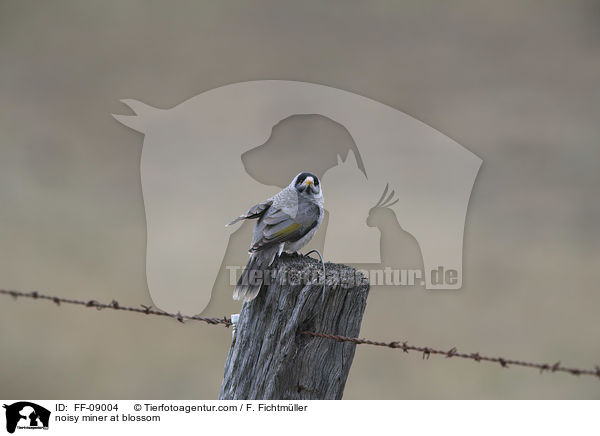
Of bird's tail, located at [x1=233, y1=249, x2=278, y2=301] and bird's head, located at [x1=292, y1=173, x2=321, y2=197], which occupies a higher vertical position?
bird's head, located at [x1=292, y1=173, x2=321, y2=197]

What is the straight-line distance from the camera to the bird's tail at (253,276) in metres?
2.95

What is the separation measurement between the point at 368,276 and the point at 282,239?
0.62 meters

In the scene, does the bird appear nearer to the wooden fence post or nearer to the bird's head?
the bird's head

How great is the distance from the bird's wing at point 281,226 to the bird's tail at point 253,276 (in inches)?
1.9

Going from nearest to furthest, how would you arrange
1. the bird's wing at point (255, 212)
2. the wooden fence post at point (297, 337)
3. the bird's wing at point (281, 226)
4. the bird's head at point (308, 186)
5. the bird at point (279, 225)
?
1. the wooden fence post at point (297, 337)
2. the bird at point (279, 225)
3. the bird's wing at point (281, 226)
4. the bird's wing at point (255, 212)
5. the bird's head at point (308, 186)

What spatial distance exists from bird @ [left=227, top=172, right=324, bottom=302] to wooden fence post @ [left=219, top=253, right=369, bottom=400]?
150 mm

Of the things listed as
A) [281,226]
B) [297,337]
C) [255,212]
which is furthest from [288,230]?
[297,337]
